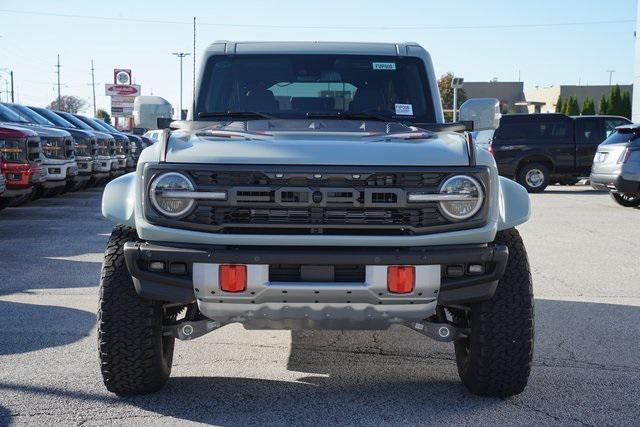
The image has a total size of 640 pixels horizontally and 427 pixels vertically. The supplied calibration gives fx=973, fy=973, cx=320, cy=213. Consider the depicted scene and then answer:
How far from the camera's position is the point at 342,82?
20.8 feet

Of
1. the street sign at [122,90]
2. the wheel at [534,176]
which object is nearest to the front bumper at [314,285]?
the wheel at [534,176]

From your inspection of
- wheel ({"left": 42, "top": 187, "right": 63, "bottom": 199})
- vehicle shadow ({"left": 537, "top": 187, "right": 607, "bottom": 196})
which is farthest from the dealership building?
wheel ({"left": 42, "top": 187, "right": 63, "bottom": 199})

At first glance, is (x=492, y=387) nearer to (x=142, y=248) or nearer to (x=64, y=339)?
(x=142, y=248)

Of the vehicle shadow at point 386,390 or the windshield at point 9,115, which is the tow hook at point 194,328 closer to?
the vehicle shadow at point 386,390

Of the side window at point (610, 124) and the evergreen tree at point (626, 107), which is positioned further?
the evergreen tree at point (626, 107)

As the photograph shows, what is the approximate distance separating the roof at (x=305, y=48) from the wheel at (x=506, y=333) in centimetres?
209

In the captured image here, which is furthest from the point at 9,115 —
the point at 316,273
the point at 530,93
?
the point at 530,93

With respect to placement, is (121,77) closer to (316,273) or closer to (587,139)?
(587,139)

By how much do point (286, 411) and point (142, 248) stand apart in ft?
3.51

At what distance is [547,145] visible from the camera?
22.5 m

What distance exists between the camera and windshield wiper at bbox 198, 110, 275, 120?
19.6ft

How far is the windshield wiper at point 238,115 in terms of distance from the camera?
5961 millimetres

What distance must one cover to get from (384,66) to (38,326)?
297 centimetres

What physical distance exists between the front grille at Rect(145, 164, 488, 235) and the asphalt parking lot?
92 centimetres
